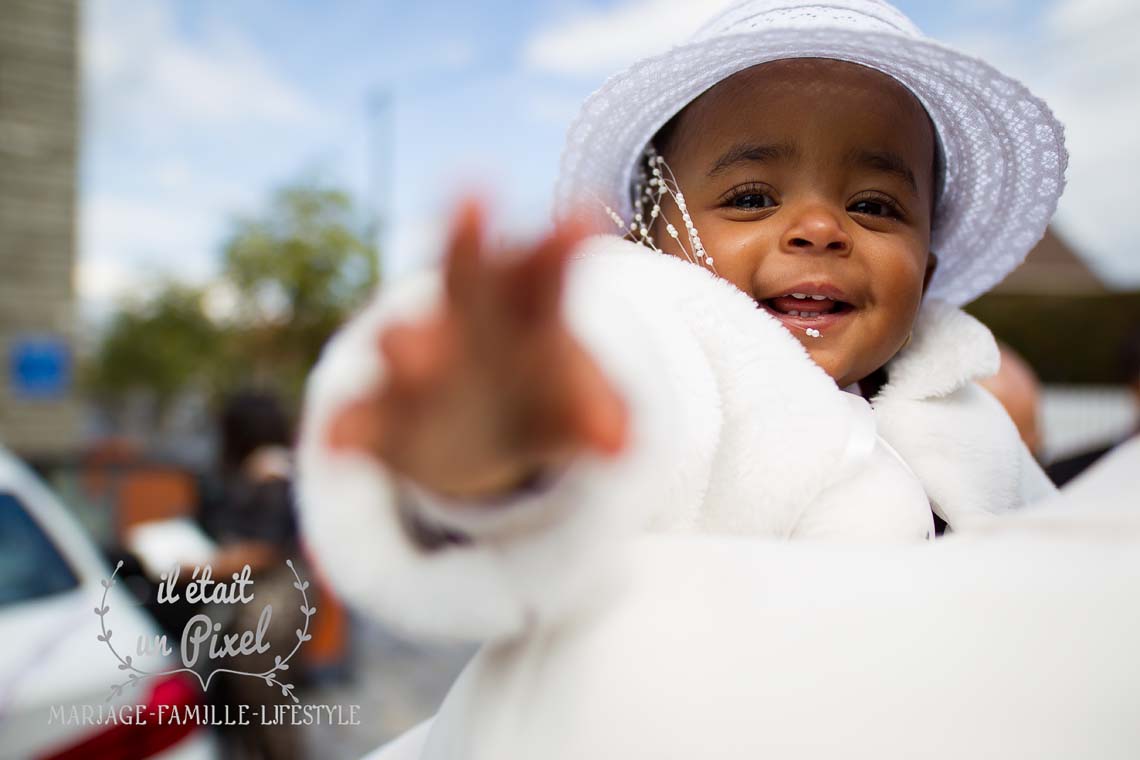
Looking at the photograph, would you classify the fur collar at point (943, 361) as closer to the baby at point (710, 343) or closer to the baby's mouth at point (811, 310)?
the baby at point (710, 343)

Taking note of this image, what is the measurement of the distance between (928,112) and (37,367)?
39.1ft

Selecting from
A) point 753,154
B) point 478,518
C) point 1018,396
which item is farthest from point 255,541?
point 478,518

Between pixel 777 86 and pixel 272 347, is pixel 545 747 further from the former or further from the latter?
pixel 272 347

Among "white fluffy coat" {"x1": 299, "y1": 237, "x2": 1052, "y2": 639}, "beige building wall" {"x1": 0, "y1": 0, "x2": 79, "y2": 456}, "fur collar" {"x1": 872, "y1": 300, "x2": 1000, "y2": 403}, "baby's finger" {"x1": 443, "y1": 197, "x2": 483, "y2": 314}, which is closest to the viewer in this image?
"baby's finger" {"x1": 443, "y1": 197, "x2": 483, "y2": 314}

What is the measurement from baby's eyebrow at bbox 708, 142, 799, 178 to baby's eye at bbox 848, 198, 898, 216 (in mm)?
126

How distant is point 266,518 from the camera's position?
453cm

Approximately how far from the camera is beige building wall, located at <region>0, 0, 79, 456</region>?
11125 millimetres

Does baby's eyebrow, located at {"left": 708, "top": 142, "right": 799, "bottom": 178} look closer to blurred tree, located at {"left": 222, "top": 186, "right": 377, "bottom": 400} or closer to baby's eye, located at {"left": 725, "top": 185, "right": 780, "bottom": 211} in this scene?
baby's eye, located at {"left": 725, "top": 185, "right": 780, "bottom": 211}

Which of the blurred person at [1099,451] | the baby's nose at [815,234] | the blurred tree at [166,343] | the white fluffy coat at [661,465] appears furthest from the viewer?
the blurred tree at [166,343]

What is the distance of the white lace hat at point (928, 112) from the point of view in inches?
44.9

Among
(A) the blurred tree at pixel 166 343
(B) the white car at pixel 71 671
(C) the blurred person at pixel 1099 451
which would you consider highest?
(C) the blurred person at pixel 1099 451

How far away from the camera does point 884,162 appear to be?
47.9 inches

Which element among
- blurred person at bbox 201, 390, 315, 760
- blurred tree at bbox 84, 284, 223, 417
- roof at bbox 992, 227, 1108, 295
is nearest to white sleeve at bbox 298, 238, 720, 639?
blurred person at bbox 201, 390, 315, 760

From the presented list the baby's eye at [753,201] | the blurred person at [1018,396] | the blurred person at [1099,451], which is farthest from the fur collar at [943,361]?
the blurred person at [1018,396]
